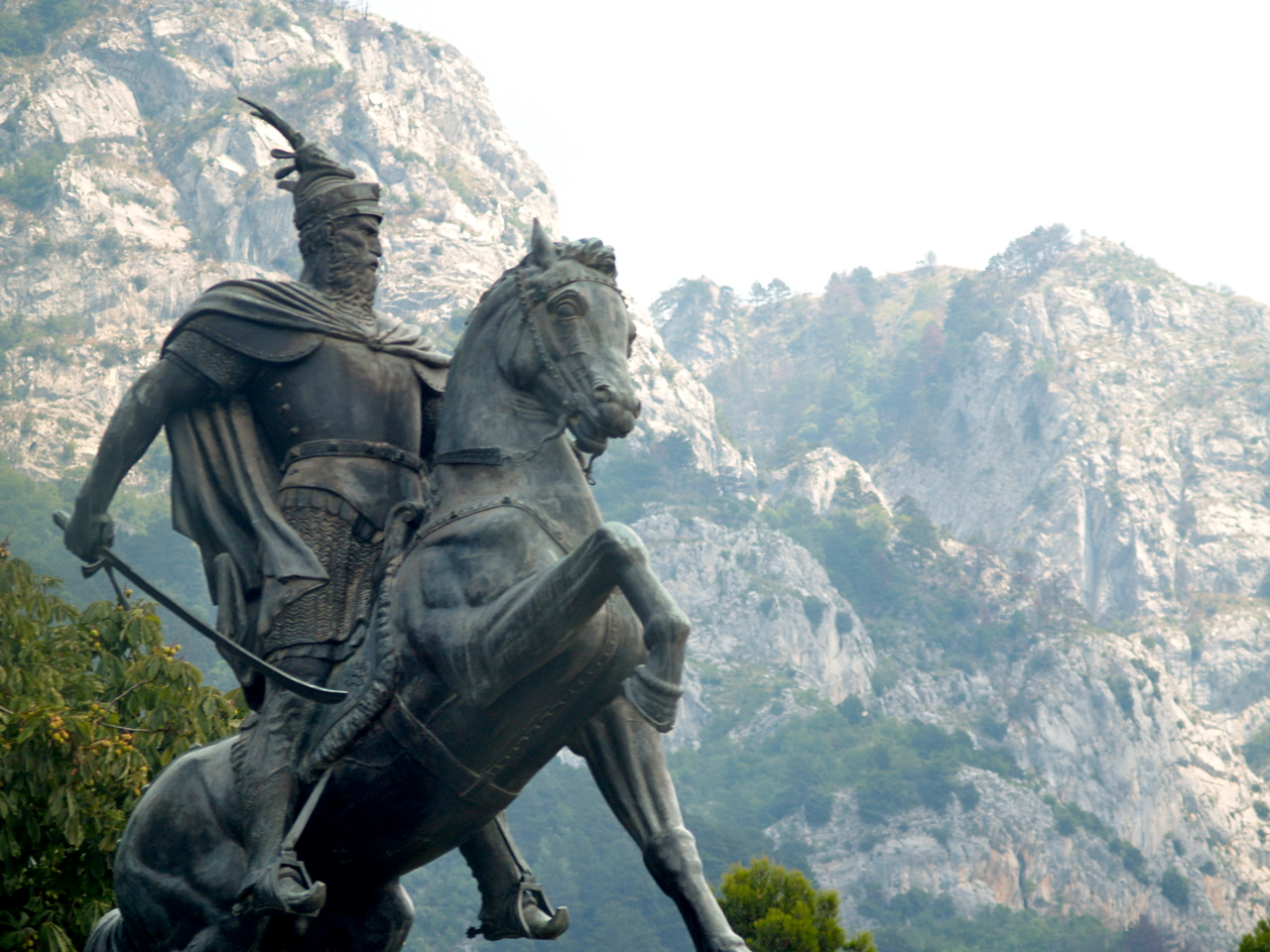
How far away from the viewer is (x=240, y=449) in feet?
17.6

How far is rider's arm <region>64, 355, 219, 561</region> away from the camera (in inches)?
209

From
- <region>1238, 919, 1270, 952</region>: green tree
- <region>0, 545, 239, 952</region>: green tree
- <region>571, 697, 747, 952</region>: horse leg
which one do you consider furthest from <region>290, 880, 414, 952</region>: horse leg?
<region>1238, 919, 1270, 952</region>: green tree

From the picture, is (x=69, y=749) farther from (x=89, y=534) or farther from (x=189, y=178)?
(x=189, y=178)

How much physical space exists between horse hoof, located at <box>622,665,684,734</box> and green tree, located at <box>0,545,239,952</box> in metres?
4.94

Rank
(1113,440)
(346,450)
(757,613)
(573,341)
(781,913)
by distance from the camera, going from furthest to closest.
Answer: (1113,440), (757,613), (781,913), (346,450), (573,341)

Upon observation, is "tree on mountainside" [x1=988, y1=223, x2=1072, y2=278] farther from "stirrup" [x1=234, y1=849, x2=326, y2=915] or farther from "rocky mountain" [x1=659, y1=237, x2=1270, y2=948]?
"stirrup" [x1=234, y1=849, x2=326, y2=915]

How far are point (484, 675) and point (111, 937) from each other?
2089 millimetres

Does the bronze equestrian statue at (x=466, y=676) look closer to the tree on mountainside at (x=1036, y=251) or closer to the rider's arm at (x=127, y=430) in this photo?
the rider's arm at (x=127, y=430)

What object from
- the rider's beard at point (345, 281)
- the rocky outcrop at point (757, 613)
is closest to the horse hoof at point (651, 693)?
the rider's beard at point (345, 281)

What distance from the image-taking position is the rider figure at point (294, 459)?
5090 mm

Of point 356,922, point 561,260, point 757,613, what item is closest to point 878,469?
point 757,613

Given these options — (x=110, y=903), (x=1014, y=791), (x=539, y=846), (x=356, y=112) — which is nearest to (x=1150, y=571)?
(x=1014, y=791)

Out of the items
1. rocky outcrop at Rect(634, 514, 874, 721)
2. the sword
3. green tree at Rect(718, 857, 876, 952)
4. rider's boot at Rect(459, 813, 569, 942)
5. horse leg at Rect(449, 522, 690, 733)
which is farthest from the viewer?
rocky outcrop at Rect(634, 514, 874, 721)

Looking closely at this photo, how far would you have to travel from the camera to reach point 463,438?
16.1 ft
